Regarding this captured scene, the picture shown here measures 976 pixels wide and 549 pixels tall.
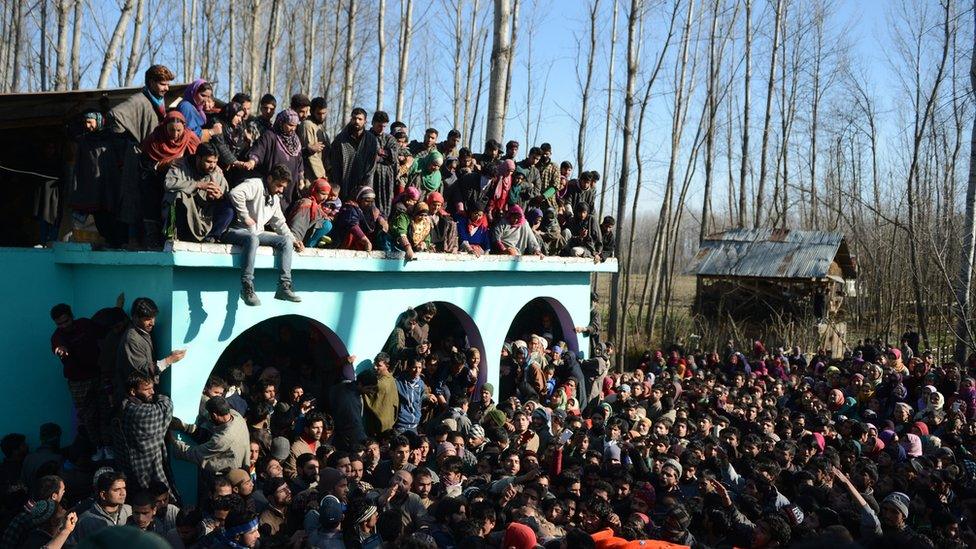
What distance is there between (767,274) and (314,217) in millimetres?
15100

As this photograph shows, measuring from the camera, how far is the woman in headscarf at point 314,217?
8445 millimetres

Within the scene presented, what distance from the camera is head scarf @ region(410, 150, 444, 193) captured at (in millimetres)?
10555

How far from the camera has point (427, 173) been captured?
10.6m

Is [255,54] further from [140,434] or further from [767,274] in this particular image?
[140,434]

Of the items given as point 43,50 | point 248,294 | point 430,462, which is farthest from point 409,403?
point 43,50

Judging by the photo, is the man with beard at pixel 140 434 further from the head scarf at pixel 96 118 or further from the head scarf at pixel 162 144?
the head scarf at pixel 96 118

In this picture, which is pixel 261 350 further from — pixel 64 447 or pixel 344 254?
pixel 64 447

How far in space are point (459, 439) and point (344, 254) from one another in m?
2.24

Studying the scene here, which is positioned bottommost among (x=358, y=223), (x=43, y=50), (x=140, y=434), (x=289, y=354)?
(x=140, y=434)

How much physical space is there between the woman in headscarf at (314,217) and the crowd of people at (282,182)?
0.04 ft

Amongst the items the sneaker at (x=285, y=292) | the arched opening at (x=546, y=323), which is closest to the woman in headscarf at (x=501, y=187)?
the arched opening at (x=546, y=323)

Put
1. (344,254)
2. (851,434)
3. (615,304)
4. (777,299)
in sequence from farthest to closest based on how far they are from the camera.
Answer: (777,299)
(615,304)
(851,434)
(344,254)

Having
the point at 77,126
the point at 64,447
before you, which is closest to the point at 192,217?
the point at 77,126

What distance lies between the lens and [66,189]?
8414 mm
